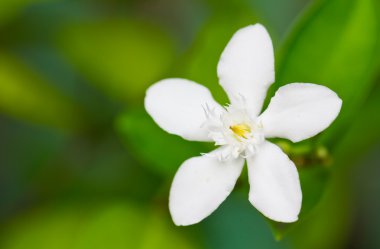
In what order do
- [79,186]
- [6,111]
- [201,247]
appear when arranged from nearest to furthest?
[201,247] < [79,186] < [6,111]

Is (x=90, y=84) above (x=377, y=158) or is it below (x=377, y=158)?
above

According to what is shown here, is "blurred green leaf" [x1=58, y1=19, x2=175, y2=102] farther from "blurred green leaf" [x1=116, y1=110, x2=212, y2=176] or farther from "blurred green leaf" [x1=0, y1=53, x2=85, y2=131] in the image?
"blurred green leaf" [x1=116, y1=110, x2=212, y2=176]

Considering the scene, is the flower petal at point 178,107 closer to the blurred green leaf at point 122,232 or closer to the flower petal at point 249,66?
the flower petal at point 249,66

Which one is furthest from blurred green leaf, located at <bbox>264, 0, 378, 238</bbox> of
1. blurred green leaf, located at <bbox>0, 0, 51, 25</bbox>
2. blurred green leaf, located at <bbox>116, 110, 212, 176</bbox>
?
blurred green leaf, located at <bbox>0, 0, 51, 25</bbox>

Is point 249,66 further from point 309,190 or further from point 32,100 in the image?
point 32,100

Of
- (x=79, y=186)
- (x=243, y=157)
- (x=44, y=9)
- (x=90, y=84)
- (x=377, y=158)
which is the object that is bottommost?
(x=377, y=158)

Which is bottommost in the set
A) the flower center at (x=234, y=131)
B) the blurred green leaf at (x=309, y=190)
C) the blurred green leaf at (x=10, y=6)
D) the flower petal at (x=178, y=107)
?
the blurred green leaf at (x=309, y=190)

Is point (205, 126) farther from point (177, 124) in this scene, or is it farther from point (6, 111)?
point (6, 111)

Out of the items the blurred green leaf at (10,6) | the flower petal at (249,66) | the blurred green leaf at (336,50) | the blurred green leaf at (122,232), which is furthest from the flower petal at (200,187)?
the blurred green leaf at (10,6)

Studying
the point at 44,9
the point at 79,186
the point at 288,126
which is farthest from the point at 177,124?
the point at 44,9

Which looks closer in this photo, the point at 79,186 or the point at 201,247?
the point at 201,247
